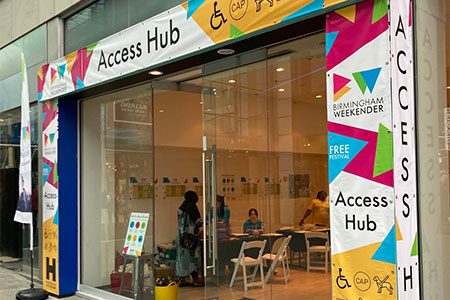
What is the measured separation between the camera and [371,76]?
3340 millimetres

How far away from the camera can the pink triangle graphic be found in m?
3.51

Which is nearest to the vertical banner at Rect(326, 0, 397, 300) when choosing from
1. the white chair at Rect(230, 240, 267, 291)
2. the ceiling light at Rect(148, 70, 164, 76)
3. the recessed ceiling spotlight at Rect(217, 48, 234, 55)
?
the recessed ceiling spotlight at Rect(217, 48, 234, 55)

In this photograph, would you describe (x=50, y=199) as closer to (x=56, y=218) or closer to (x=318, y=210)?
(x=56, y=218)

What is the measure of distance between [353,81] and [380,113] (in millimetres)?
329

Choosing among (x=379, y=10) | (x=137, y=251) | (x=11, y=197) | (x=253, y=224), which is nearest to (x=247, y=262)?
(x=253, y=224)

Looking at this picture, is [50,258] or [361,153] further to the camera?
[50,258]

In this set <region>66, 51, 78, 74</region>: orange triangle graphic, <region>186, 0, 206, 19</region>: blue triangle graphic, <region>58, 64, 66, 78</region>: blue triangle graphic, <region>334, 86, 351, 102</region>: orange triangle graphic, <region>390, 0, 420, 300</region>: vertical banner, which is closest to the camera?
<region>390, 0, 420, 300</region>: vertical banner

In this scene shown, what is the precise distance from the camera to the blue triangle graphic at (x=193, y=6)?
474 cm

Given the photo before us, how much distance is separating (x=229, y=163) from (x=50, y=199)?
3.11 m

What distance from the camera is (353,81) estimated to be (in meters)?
3.45

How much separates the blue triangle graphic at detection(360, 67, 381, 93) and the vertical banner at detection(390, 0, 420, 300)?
0.13 m

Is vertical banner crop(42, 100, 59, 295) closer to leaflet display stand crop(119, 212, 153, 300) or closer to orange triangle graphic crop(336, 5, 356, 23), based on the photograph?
leaflet display stand crop(119, 212, 153, 300)

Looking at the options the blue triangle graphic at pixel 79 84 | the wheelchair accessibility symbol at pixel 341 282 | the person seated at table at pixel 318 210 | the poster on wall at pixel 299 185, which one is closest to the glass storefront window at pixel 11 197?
the blue triangle graphic at pixel 79 84

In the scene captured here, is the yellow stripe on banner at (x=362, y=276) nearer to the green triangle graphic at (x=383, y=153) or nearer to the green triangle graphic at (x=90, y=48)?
the green triangle graphic at (x=383, y=153)
